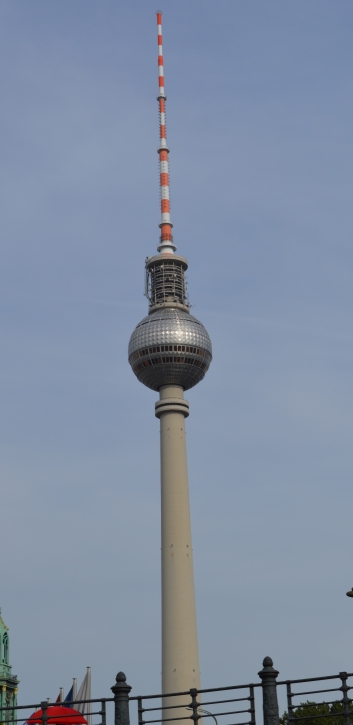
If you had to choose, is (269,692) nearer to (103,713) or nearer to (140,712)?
(140,712)

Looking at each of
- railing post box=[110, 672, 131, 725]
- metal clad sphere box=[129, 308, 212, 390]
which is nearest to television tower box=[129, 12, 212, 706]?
metal clad sphere box=[129, 308, 212, 390]

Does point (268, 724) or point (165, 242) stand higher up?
point (165, 242)

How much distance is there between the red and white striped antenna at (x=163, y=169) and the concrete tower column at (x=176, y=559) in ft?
69.5

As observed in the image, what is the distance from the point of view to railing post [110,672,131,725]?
2270 centimetres

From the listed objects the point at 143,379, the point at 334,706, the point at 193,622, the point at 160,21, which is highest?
the point at 160,21

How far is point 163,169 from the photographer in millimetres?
127000

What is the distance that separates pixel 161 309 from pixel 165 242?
10310mm

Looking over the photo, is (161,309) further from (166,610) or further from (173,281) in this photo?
(166,610)

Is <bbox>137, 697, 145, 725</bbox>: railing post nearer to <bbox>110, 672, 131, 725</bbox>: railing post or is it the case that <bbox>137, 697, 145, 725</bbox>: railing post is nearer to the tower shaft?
<bbox>110, 672, 131, 725</bbox>: railing post

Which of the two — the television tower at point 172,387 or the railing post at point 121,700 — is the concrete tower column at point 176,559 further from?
the railing post at point 121,700

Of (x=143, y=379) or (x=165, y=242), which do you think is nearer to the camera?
(x=143, y=379)

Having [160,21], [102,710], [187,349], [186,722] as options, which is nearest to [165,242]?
[187,349]

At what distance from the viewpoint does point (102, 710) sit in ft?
74.6

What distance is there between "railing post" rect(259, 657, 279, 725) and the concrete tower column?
8145cm
